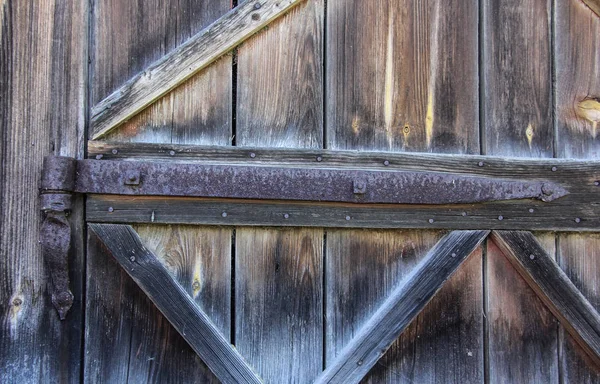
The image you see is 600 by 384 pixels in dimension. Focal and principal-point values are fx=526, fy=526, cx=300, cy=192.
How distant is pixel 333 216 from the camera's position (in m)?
1.50

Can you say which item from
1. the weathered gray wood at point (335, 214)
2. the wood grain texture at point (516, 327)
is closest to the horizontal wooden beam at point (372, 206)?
the weathered gray wood at point (335, 214)

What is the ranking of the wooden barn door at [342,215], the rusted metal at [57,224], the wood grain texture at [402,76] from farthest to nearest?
the wood grain texture at [402,76], the wooden barn door at [342,215], the rusted metal at [57,224]

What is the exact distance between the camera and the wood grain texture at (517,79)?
1.63 m

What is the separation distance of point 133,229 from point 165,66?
464 millimetres

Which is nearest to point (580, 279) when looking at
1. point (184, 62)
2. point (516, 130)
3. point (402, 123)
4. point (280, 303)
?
point (516, 130)

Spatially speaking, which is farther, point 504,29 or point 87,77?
point 504,29

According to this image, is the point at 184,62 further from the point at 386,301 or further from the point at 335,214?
the point at 386,301

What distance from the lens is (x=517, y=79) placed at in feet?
5.39

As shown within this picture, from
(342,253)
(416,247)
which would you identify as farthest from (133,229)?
(416,247)

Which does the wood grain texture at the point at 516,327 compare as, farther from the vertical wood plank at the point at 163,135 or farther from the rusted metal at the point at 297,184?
the vertical wood plank at the point at 163,135

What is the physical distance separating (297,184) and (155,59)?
547mm

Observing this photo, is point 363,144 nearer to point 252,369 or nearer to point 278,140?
point 278,140

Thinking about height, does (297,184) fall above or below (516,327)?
above

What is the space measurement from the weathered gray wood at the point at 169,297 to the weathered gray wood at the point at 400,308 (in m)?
0.29
